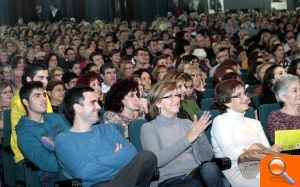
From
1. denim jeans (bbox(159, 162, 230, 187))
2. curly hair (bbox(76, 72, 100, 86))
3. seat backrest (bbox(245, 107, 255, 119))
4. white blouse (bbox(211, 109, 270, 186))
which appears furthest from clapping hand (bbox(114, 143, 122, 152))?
curly hair (bbox(76, 72, 100, 86))

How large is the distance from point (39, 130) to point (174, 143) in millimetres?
1117

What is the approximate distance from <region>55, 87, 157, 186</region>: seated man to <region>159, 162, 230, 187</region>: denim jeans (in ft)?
1.29

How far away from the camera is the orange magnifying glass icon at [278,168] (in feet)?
12.1

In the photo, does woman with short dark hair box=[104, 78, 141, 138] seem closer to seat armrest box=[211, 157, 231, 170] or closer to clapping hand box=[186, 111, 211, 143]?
clapping hand box=[186, 111, 211, 143]

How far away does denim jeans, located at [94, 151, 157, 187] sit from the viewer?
4504 millimetres

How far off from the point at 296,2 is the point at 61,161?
21866 mm

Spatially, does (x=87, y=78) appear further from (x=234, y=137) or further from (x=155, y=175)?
(x=155, y=175)

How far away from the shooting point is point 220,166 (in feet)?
16.3

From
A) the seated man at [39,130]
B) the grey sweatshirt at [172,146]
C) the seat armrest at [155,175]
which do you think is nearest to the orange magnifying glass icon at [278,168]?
the seat armrest at [155,175]

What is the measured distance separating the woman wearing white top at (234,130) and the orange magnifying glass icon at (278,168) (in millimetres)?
1453

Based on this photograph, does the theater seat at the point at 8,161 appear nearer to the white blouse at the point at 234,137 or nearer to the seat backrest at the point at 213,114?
the seat backrest at the point at 213,114

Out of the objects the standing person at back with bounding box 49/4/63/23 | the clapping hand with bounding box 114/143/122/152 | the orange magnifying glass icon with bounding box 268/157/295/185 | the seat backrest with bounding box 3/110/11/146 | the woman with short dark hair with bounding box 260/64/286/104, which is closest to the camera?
the orange magnifying glass icon with bounding box 268/157/295/185

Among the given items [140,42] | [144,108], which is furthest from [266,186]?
[140,42]

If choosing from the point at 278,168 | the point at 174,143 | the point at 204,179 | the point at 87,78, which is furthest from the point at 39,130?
the point at 278,168
